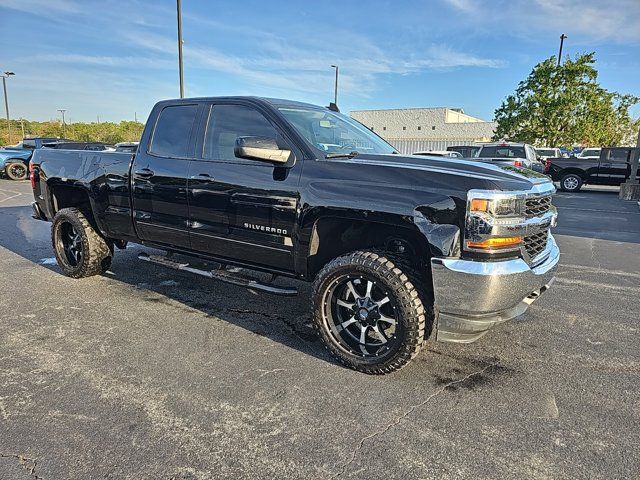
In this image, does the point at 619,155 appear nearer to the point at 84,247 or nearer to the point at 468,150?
the point at 468,150

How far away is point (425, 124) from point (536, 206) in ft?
201

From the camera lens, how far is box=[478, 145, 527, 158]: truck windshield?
16.5m

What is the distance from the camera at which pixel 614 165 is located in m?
17.8

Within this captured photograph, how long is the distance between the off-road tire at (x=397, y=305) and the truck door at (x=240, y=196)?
1.51ft

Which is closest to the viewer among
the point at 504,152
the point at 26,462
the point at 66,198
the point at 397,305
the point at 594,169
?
the point at 26,462

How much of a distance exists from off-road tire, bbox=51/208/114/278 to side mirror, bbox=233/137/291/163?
2.75 m

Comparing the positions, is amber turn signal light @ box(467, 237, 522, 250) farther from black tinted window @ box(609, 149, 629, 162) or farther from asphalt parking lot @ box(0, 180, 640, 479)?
black tinted window @ box(609, 149, 629, 162)

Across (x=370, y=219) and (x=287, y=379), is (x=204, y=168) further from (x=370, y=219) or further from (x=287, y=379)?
(x=287, y=379)

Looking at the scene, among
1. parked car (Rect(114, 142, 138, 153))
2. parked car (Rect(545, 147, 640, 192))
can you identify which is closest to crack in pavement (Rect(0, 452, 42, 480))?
parked car (Rect(114, 142, 138, 153))

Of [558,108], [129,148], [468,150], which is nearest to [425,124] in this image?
[558,108]

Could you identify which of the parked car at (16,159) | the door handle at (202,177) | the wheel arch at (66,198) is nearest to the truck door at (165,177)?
the door handle at (202,177)

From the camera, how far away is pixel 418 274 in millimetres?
3176

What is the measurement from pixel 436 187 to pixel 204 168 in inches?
81.3

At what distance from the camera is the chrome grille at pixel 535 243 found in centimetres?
313
